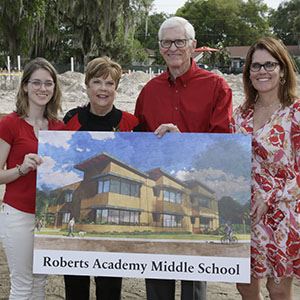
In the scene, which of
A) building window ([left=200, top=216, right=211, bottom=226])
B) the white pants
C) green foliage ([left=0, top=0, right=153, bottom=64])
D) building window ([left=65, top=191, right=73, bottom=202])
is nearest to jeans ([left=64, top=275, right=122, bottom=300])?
the white pants

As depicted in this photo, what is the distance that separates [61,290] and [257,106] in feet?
7.68

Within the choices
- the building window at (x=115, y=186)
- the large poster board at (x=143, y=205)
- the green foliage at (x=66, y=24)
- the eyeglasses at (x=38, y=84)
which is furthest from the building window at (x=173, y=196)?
the green foliage at (x=66, y=24)

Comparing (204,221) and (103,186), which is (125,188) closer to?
(103,186)

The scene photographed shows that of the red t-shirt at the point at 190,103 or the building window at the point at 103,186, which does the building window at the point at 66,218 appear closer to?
the building window at the point at 103,186

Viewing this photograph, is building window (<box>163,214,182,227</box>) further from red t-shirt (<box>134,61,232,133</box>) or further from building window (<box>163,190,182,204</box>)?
red t-shirt (<box>134,61,232,133</box>)

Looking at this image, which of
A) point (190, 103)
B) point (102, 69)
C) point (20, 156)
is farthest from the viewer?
point (190, 103)

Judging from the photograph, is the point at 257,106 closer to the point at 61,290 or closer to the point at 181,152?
the point at 181,152

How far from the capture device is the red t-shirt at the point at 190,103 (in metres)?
3.20

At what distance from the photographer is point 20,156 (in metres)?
2.98

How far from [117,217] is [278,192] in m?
0.89

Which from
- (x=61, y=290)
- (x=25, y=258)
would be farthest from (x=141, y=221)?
(x=61, y=290)

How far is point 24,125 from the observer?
2996 millimetres

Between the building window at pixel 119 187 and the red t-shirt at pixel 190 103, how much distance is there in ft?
1.68

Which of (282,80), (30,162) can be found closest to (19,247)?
(30,162)
